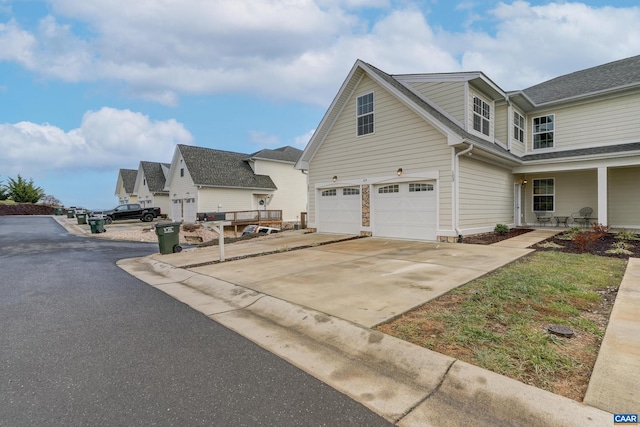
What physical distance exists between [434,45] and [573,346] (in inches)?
798

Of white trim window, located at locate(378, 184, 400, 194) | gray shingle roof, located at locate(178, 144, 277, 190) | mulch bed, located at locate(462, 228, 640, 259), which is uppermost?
gray shingle roof, located at locate(178, 144, 277, 190)

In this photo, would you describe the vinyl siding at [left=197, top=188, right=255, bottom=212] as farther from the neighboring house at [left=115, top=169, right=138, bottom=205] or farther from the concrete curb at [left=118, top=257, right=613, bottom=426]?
the concrete curb at [left=118, top=257, right=613, bottom=426]

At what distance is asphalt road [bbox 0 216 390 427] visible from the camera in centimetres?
236

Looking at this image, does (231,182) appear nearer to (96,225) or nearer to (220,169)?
(220,169)

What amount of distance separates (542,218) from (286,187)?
22.1 metres

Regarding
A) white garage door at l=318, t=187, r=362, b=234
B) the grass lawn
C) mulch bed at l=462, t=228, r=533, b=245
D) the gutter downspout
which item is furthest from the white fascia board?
the grass lawn

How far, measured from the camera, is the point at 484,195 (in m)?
12.6

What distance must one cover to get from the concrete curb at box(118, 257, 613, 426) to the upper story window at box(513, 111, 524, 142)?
15.3 metres

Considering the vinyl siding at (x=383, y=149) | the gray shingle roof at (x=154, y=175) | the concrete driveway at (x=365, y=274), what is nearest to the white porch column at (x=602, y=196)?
the concrete driveway at (x=365, y=274)

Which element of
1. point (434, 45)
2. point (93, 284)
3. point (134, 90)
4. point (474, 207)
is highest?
point (434, 45)

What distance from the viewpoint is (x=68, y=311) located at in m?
4.81

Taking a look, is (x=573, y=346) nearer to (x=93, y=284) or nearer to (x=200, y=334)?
(x=200, y=334)

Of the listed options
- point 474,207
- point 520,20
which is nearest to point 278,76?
point 520,20

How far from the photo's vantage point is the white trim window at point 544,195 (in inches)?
594
